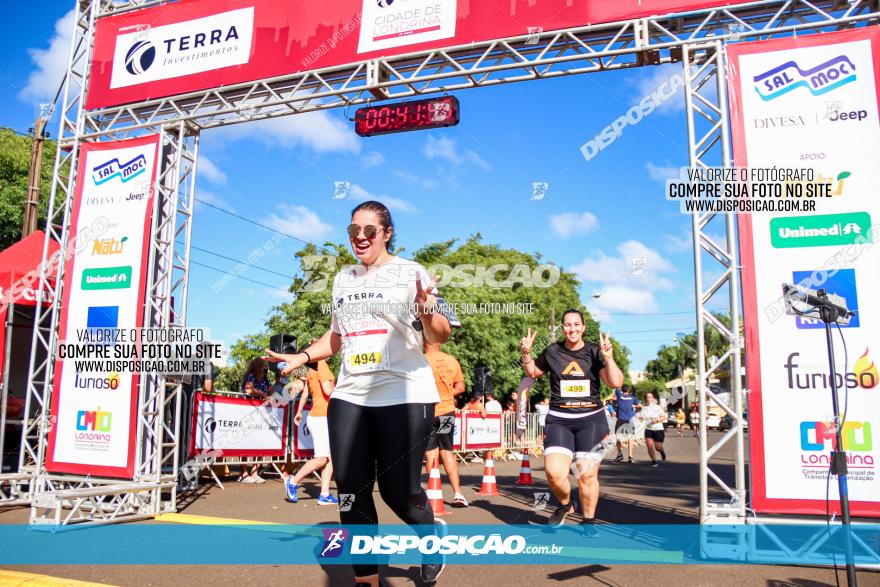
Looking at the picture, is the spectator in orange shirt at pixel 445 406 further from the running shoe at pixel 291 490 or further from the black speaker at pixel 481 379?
the black speaker at pixel 481 379

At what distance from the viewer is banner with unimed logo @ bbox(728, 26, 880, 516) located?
505 cm

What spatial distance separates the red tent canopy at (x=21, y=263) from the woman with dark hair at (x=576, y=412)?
8643mm

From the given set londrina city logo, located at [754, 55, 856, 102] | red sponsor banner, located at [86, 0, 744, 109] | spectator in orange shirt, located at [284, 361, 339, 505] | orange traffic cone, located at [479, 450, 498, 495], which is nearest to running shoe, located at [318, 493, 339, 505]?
spectator in orange shirt, located at [284, 361, 339, 505]

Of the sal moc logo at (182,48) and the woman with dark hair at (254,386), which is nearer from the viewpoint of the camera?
the sal moc logo at (182,48)

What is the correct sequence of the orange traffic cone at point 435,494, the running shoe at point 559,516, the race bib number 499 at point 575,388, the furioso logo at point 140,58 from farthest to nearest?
the furioso logo at point 140,58 → the orange traffic cone at point 435,494 → the running shoe at point 559,516 → the race bib number 499 at point 575,388

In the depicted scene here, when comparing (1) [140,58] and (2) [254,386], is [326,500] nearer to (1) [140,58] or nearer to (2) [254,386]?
(2) [254,386]

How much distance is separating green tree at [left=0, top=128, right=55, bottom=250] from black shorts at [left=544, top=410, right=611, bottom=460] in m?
24.1

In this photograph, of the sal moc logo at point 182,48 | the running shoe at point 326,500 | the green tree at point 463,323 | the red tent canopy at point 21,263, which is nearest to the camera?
the running shoe at point 326,500

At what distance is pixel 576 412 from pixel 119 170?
6.46m

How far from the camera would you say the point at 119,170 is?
26.5 ft

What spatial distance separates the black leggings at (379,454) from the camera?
3.32 metres

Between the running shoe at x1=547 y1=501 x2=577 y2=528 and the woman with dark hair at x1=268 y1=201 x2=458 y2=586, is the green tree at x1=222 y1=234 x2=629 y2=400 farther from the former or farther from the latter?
the woman with dark hair at x1=268 y1=201 x2=458 y2=586

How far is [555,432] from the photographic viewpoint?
602cm

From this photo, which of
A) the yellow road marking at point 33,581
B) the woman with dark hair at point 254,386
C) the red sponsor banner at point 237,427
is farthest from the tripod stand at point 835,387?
the woman with dark hair at point 254,386
